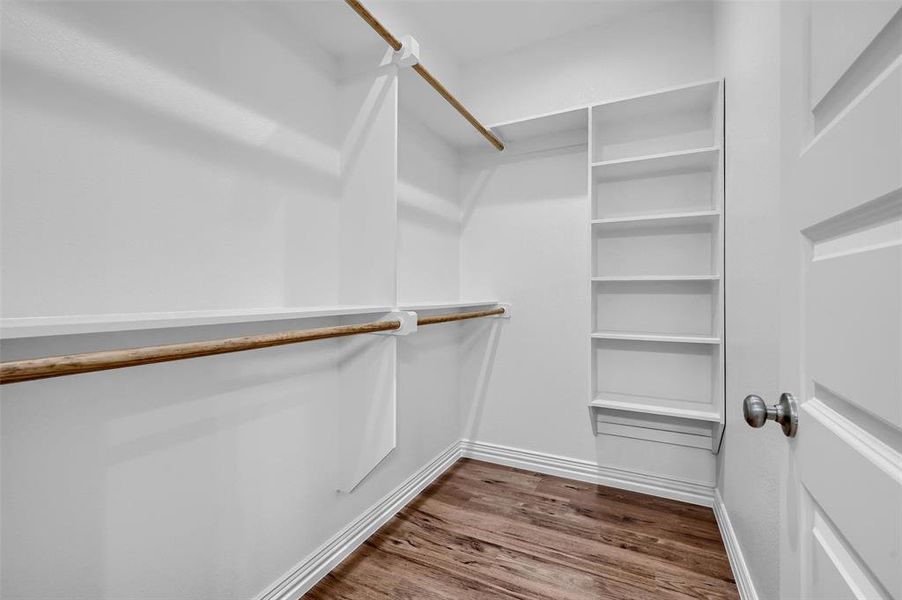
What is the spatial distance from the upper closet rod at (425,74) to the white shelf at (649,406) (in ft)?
4.63

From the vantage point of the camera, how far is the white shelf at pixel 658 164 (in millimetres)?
1735

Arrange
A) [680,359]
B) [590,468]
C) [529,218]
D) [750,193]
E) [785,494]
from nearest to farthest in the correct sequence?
[785,494], [750,193], [680,359], [590,468], [529,218]

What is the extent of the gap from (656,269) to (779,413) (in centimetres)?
148

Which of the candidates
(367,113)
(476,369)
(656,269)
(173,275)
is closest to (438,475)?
(476,369)

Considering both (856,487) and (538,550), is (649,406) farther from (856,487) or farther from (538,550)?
(856,487)

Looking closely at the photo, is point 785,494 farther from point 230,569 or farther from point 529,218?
point 529,218

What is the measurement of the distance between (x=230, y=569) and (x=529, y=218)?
195 centimetres

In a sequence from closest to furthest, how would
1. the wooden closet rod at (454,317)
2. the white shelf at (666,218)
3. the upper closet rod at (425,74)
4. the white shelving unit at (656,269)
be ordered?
the upper closet rod at (425,74) < the wooden closet rod at (454,317) < the white shelf at (666,218) < the white shelving unit at (656,269)

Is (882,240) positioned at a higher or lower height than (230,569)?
higher

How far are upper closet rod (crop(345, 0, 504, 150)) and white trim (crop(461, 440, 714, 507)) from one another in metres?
1.70

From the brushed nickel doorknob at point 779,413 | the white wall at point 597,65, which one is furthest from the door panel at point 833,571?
the white wall at point 597,65

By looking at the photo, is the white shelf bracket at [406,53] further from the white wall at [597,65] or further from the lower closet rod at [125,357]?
the white wall at [597,65]

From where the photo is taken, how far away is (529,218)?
2.27 metres

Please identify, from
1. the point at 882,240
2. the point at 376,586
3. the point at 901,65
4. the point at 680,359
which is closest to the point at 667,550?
the point at 680,359
